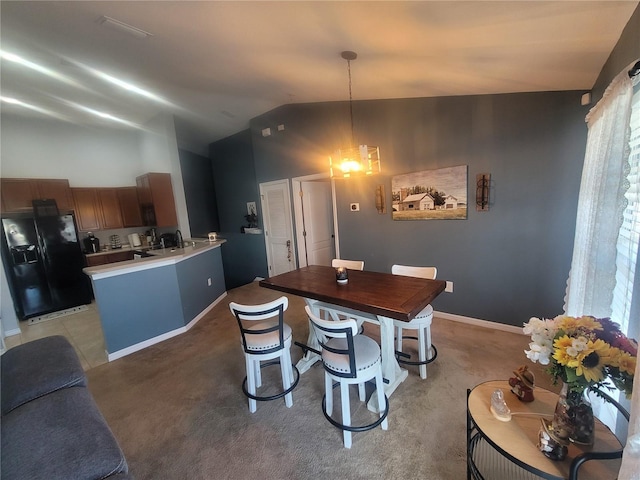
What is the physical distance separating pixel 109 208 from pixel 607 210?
676cm

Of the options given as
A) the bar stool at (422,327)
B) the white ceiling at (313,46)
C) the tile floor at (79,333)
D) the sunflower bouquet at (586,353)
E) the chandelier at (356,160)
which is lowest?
the tile floor at (79,333)

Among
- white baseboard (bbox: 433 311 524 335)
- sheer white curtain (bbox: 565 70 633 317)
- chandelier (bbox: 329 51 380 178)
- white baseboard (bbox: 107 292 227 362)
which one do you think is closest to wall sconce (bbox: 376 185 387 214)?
chandelier (bbox: 329 51 380 178)

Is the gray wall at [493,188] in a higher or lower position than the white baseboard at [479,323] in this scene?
higher

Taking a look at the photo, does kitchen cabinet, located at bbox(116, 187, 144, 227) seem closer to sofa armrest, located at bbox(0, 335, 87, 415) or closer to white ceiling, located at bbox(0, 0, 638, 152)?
white ceiling, located at bbox(0, 0, 638, 152)

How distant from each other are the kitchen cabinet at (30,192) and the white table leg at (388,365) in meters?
5.67

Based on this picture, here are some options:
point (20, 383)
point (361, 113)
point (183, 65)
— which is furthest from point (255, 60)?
point (20, 383)

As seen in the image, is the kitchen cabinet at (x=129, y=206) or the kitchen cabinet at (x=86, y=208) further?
the kitchen cabinet at (x=129, y=206)

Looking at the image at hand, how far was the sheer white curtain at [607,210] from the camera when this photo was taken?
1275 mm

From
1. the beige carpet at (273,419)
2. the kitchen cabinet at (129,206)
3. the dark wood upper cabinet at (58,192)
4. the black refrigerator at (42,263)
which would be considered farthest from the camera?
the kitchen cabinet at (129,206)

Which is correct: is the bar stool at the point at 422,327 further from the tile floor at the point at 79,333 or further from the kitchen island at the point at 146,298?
the tile floor at the point at 79,333

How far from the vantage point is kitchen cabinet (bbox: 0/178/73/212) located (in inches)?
158

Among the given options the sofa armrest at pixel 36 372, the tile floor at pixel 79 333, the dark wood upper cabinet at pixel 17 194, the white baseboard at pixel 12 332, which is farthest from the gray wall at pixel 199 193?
the sofa armrest at pixel 36 372

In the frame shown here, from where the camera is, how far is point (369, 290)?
2.04 m

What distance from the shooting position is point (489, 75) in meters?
Result: 2.12
